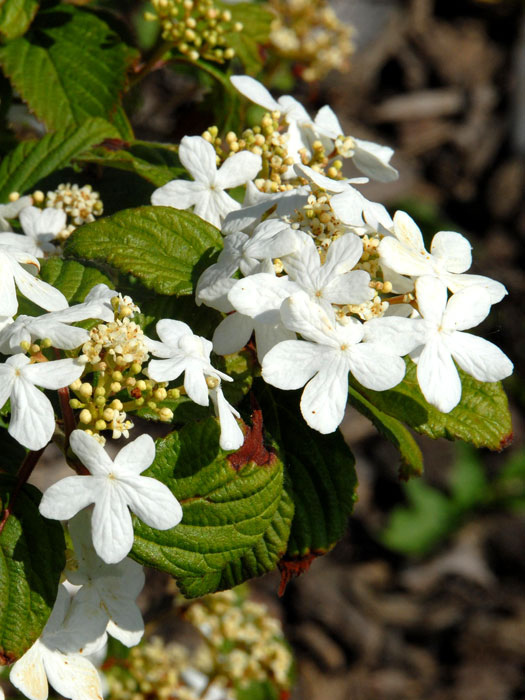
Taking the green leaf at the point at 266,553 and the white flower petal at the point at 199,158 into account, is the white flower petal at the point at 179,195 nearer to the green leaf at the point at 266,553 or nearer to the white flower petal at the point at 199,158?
the white flower petal at the point at 199,158

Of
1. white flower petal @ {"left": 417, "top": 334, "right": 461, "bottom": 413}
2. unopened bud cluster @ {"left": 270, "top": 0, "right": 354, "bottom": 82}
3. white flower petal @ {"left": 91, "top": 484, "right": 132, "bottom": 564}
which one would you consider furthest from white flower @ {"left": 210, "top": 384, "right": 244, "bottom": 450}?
unopened bud cluster @ {"left": 270, "top": 0, "right": 354, "bottom": 82}

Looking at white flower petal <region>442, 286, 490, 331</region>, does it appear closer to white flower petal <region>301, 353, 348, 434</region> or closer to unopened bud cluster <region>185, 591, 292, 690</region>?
white flower petal <region>301, 353, 348, 434</region>

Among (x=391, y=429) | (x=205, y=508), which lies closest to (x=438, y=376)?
(x=391, y=429)

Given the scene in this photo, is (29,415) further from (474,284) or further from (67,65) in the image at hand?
(67,65)

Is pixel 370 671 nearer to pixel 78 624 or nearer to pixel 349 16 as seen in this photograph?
pixel 78 624

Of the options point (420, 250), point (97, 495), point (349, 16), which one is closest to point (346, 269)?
point (420, 250)
